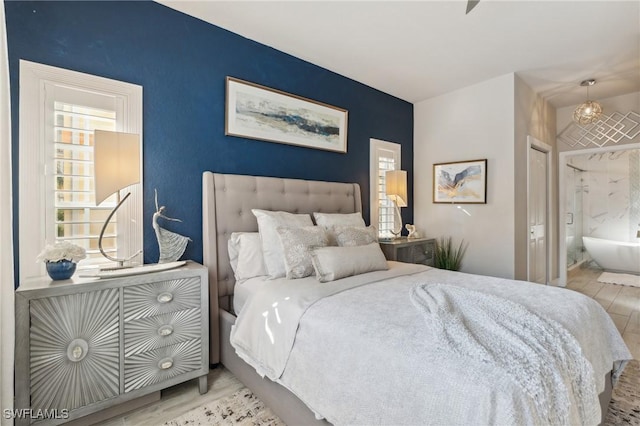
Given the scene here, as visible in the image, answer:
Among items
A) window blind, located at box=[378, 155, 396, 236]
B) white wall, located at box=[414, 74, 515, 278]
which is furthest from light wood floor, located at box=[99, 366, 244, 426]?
white wall, located at box=[414, 74, 515, 278]

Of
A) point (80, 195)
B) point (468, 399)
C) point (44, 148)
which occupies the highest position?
point (44, 148)

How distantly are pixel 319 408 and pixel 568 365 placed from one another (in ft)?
3.37

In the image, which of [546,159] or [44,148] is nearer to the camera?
[44,148]

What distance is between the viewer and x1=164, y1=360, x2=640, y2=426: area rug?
182 cm

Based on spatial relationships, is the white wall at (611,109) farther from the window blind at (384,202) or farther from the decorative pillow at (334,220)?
the decorative pillow at (334,220)

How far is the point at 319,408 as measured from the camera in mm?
1399

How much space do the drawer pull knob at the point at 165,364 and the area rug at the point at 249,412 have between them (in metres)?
0.30

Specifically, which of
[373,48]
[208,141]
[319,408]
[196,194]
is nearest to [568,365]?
[319,408]

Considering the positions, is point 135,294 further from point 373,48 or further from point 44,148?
point 373,48

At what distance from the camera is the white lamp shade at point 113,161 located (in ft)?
6.12

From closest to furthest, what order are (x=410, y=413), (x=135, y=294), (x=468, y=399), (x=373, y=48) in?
(x=468, y=399) → (x=410, y=413) → (x=135, y=294) → (x=373, y=48)

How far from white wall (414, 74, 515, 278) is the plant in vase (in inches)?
156

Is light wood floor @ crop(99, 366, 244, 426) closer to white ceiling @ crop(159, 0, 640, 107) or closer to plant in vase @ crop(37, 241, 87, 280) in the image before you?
plant in vase @ crop(37, 241, 87, 280)

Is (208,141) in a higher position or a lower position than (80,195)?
higher
